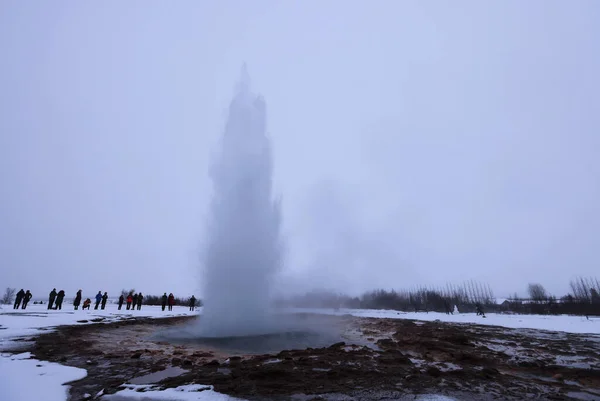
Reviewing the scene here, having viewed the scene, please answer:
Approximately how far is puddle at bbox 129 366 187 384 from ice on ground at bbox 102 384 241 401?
0.42m

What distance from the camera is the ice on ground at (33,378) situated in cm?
588

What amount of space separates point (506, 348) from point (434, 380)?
9.03 m

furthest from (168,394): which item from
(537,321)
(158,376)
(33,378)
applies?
(537,321)

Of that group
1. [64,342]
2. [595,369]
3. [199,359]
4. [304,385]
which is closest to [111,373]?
[199,359]

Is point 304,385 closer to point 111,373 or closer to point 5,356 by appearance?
point 111,373

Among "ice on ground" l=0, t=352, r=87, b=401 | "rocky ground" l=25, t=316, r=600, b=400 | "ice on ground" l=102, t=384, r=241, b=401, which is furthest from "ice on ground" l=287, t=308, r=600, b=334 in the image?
"ice on ground" l=0, t=352, r=87, b=401

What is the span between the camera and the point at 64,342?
12.3 meters

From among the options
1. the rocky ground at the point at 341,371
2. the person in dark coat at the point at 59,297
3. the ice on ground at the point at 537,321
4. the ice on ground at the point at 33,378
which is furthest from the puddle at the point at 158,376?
the person in dark coat at the point at 59,297

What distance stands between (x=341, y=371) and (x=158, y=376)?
4.96 m

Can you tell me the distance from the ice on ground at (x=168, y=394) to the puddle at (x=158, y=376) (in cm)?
42

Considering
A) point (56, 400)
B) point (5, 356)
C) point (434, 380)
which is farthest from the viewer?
point (5, 356)

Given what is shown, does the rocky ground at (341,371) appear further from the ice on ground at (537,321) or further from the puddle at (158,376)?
the ice on ground at (537,321)

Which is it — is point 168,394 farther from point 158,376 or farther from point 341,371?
point 341,371

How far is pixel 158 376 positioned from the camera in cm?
772
